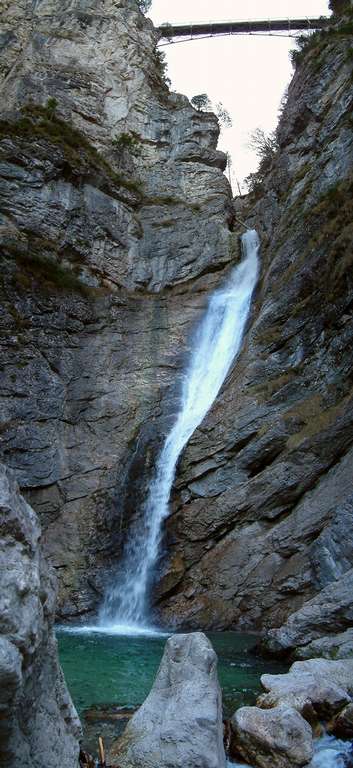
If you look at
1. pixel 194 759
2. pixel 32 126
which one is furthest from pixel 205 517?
pixel 32 126

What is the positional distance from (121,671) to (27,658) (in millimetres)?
6559

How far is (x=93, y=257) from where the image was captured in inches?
898

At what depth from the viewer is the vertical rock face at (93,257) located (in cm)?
1684

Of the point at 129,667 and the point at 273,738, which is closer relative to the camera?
the point at 273,738

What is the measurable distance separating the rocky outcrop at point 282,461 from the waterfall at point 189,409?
1.73 feet

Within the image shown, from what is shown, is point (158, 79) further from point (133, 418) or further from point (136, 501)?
point (136, 501)

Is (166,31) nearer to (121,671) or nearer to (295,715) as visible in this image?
(121,671)

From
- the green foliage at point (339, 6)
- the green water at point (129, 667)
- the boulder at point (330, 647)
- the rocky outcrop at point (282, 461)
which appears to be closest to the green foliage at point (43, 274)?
the rocky outcrop at point (282, 461)

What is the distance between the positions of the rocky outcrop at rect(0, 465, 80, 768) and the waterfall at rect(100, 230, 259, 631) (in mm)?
10158

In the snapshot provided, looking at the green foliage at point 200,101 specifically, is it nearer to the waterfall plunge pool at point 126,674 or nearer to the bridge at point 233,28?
the bridge at point 233,28

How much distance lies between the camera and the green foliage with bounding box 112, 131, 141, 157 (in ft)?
90.5

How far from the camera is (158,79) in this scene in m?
31.8

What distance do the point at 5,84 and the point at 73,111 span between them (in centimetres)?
348

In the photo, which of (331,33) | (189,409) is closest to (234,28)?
(331,33)
